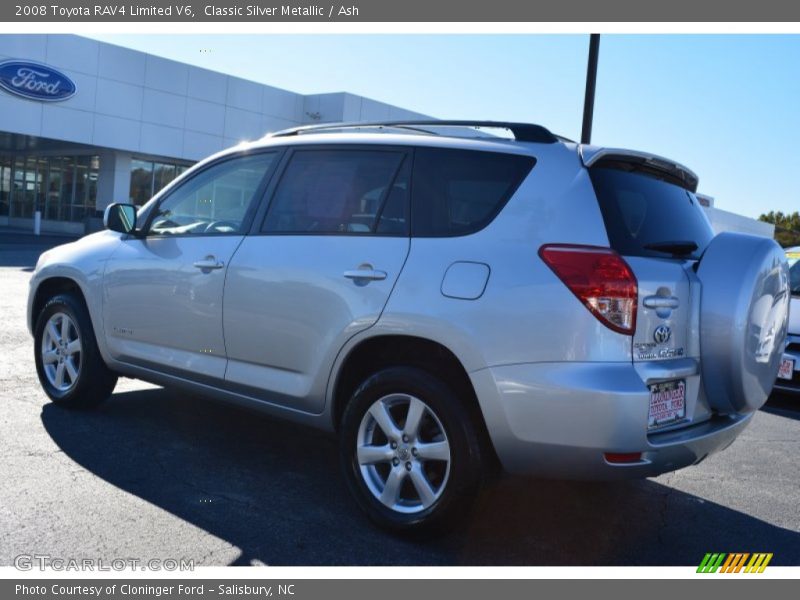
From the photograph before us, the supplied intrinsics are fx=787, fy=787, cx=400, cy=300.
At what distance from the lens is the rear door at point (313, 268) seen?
3762mm

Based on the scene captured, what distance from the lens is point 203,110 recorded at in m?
31.5

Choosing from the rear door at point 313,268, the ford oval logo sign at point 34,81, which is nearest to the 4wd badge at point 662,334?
the rear door at point 313,268

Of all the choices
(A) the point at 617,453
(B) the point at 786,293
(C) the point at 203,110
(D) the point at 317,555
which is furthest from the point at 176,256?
(C) the point at 203,110

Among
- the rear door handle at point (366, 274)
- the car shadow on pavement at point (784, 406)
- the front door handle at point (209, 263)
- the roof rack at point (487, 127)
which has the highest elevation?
the roof rack at point (487, 127)

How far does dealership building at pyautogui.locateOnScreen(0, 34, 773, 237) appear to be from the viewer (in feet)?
87.9

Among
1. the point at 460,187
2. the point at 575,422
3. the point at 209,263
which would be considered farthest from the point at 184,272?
the point at 575,422

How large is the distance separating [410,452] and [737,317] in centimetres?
155

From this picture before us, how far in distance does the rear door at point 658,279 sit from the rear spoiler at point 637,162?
0.01 m

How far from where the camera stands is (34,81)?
26422mm

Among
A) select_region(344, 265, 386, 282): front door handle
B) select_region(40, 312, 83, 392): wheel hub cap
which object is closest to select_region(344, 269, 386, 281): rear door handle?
select_region(344, 265, 386, 282): front door handle

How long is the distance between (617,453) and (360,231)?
162 centimetres

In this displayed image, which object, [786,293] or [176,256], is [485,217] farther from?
[176,256]

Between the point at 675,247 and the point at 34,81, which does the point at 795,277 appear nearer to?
the point at 675,247

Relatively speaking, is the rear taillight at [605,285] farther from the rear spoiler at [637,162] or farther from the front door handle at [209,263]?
the front door handle at [209,263]
